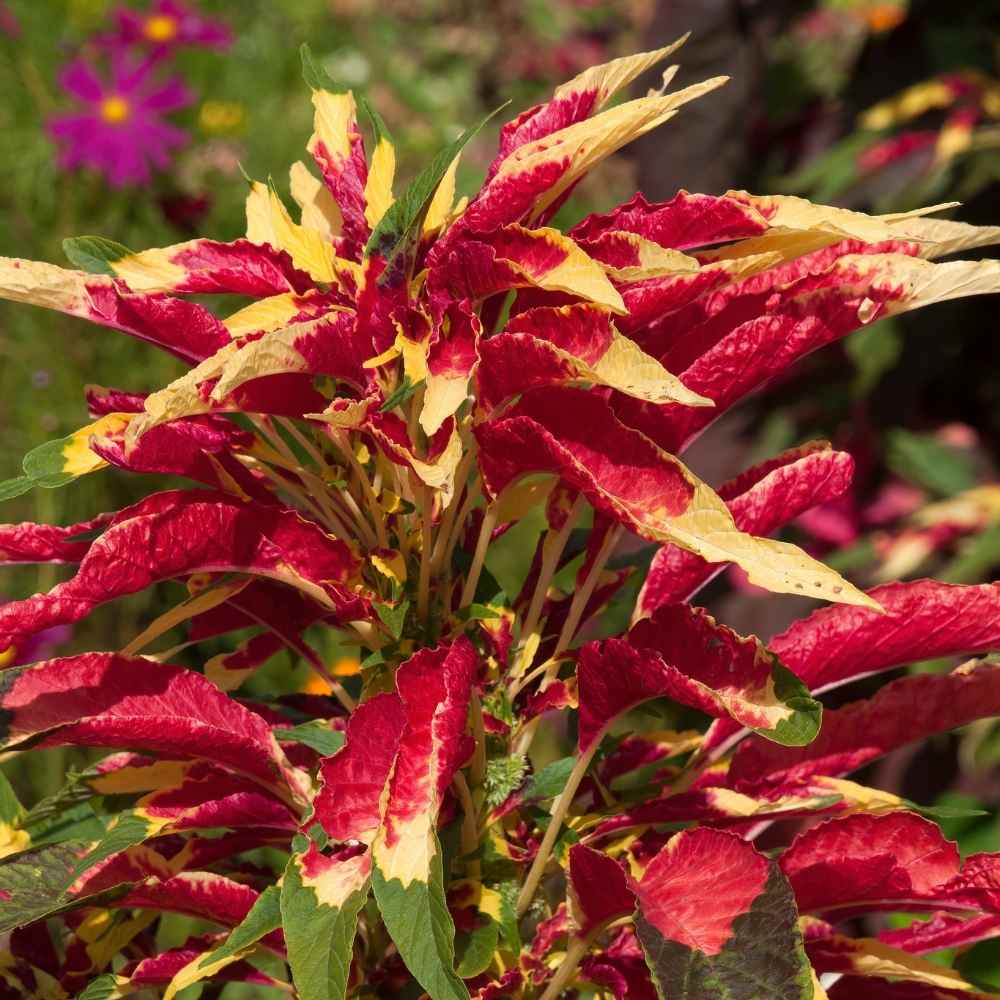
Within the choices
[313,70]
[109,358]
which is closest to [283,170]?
[109,358]

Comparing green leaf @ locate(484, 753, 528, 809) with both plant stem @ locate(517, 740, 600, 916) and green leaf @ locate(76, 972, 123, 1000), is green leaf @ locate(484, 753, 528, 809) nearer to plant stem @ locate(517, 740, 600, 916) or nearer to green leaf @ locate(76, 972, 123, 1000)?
plant stem @ locate(517, 740, 600, 916)

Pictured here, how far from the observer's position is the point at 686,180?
2014mm

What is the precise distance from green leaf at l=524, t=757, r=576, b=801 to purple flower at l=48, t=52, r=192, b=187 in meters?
1.73

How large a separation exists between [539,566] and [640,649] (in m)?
0.14

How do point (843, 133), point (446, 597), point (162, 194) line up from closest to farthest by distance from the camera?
point (446, 597) < point (843, 133) < point (162, 194)

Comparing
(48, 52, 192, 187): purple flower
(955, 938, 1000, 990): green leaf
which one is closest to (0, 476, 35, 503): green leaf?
(955, 938, 1000, 990): green leaf

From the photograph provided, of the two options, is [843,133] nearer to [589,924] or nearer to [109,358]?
[109,358]

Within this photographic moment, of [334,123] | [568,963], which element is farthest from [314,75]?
[568,963]

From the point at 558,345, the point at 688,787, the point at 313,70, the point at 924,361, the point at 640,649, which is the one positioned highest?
the point at 313,70

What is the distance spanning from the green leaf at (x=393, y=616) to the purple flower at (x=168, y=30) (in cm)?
210

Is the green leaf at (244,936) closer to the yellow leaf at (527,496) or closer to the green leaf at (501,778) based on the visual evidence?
the green leaf at (501,778)

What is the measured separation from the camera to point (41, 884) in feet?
2.18

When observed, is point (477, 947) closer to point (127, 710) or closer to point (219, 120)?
point (127, 710)

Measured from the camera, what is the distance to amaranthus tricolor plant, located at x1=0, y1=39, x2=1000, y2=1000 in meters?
0.58
